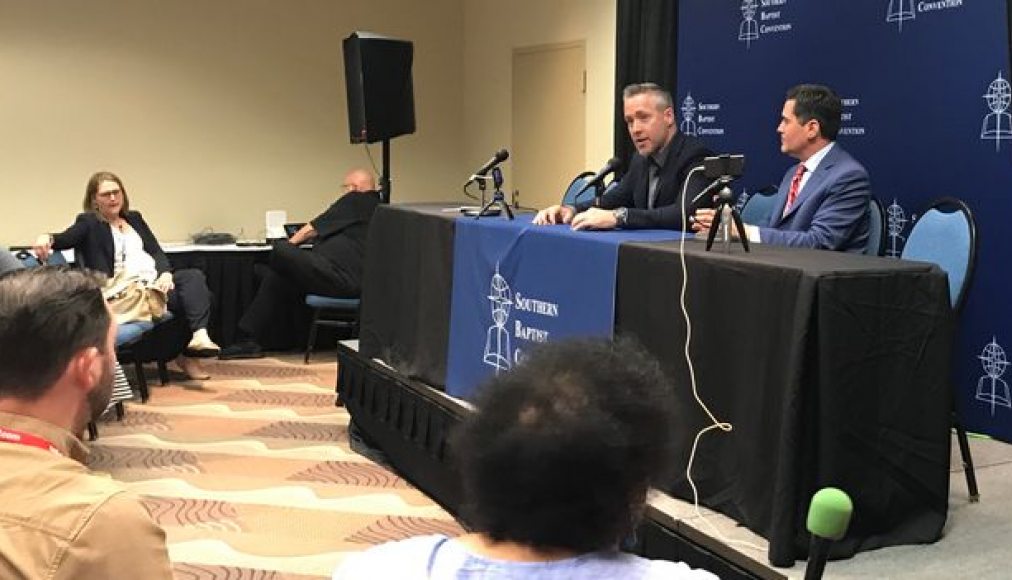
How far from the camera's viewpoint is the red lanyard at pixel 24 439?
136 cm

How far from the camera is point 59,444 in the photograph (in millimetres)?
1413

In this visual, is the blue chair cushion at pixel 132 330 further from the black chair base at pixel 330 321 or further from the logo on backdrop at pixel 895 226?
the logo on backdrop at pixel 895 226

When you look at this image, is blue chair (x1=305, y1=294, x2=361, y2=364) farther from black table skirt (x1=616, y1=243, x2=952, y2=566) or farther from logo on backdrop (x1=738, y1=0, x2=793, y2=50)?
black table skirt (x1=616, y1=243, x2=952, y2=566)

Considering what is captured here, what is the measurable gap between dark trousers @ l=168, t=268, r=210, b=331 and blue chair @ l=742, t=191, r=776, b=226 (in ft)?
10.4

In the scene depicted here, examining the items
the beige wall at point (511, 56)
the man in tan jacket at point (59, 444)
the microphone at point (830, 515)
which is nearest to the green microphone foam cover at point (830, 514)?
the microphone at point (830, 515)

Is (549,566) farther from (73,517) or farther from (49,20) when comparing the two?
(49,20)

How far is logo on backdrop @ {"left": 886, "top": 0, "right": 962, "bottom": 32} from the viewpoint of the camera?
4.21m

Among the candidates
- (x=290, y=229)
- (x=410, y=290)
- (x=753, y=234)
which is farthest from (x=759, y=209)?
(x=290, y=229)

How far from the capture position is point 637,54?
6395 millimetres

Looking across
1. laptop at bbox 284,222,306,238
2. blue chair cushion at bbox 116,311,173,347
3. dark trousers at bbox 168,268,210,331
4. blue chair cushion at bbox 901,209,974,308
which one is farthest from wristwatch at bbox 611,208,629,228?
laptop at bbox 284,222,306,238

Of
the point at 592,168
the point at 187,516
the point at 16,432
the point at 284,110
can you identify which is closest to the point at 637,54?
the point at 592,168

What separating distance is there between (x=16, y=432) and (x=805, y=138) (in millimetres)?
3072

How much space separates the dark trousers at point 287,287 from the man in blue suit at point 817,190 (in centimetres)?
329

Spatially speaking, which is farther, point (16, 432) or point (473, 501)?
point (16, 432)
